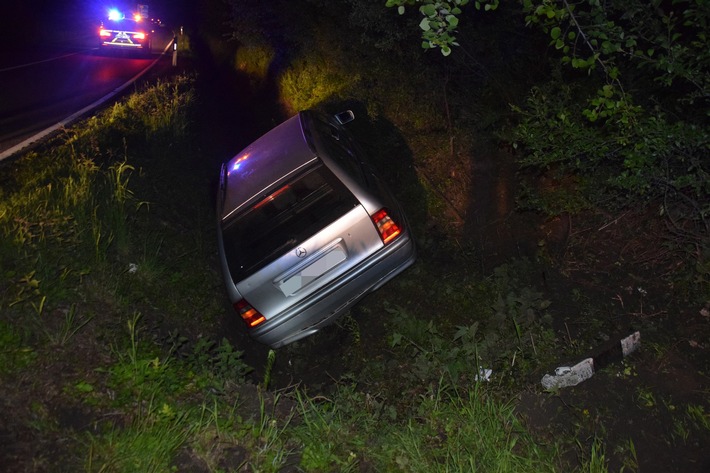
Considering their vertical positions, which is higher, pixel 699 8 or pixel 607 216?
pixel 699 8

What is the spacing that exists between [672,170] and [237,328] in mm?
4755

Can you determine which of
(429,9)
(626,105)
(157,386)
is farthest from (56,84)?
(626,105)

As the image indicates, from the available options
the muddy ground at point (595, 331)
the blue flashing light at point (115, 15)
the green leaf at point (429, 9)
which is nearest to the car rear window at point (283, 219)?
the muddy ground at point (595, 331)

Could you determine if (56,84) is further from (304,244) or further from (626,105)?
(626,105)

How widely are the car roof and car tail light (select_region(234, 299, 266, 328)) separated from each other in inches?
36.2

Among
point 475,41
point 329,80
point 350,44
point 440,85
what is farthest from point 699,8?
point 329,80

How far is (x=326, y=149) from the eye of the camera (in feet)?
20.0

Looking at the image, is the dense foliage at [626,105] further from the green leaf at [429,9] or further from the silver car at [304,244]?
the silver car at [304,244]

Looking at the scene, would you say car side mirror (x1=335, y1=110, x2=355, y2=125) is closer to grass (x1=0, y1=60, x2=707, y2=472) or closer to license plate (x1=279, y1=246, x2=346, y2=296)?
grass (x1=0, y1=60, x2=707, y2=472)

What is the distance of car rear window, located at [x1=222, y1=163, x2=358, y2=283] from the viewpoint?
17.4ft

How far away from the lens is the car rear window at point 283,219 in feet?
17.4

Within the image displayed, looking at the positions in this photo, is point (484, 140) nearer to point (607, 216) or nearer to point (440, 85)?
point (440, 85)

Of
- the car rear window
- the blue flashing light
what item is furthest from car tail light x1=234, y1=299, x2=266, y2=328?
the blue flashing light

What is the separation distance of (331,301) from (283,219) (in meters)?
0.91
